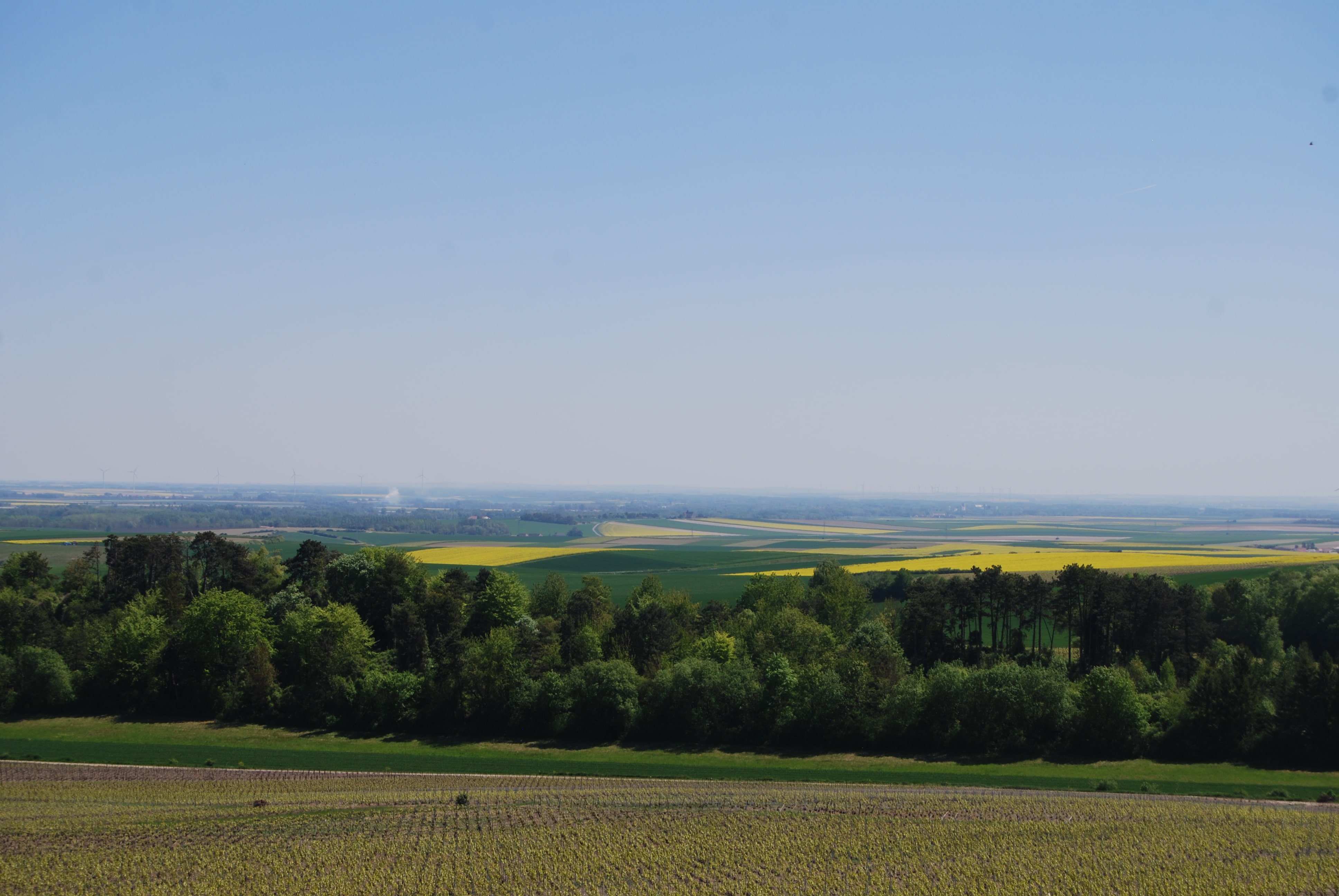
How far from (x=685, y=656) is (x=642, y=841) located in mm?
31861

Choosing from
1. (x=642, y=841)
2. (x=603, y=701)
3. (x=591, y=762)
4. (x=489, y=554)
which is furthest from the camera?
(x=489, y=554)

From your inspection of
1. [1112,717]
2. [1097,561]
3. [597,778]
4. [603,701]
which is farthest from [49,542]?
[1097,561]

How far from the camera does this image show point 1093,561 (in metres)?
136

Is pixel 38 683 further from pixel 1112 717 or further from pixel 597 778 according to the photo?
pixel 1112 717

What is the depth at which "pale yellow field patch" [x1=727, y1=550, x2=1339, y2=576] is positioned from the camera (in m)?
121

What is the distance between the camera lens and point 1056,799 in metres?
39.2

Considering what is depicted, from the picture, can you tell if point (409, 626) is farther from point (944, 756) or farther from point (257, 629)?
point (944, 756)

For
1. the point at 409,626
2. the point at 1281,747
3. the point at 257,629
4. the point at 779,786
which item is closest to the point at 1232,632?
the point at 1281,747

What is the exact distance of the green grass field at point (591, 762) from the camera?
147ft

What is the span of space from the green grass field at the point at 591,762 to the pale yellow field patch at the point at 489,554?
8666 cm

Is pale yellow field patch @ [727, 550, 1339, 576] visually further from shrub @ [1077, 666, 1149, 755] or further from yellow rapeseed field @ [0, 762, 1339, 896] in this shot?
yellow rapeseed field @ [0, 762, 1339, 896]

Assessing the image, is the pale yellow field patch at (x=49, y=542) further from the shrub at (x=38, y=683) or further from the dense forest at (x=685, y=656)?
the shrub at (x=38, y=683)

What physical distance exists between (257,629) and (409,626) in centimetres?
1138

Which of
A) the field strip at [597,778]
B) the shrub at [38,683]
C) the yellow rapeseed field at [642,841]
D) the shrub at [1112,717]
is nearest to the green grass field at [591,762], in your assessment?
the field strip at [597,778]
